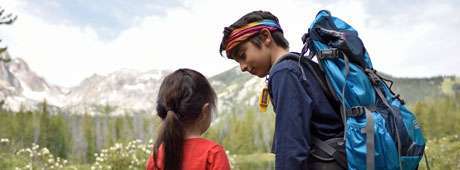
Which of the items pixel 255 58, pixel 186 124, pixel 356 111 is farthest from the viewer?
pixel 186 124

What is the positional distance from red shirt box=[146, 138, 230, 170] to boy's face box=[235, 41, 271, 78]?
0.32 metres

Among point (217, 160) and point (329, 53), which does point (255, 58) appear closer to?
point (329, 53)

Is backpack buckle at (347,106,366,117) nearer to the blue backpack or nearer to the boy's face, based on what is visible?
the blue backpack

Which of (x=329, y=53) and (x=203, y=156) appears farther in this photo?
(x=203, y=156)

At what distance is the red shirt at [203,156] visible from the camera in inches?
91.0

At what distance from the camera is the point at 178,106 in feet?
7.70

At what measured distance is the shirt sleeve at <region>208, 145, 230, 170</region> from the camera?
2301 mm

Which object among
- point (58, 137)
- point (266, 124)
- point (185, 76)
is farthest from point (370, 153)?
point (266, 124)

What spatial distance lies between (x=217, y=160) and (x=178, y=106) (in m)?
0.25

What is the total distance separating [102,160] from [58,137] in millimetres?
46182

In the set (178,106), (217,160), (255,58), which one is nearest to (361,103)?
(255,58)

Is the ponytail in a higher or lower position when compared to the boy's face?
lower

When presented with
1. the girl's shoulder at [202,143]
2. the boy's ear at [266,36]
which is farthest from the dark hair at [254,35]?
the girl's shoulder at [202,143]

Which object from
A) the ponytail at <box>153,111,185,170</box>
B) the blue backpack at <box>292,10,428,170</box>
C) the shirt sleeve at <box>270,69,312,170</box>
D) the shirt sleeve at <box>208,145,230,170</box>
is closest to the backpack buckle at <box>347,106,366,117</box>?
the blue backpack at <box>292,10,428,170</box>
